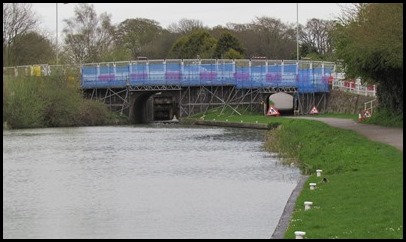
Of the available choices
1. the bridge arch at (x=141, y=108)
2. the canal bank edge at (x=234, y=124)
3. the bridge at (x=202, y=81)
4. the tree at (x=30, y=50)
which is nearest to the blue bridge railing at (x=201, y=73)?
the bridge at (x=202, y=81)

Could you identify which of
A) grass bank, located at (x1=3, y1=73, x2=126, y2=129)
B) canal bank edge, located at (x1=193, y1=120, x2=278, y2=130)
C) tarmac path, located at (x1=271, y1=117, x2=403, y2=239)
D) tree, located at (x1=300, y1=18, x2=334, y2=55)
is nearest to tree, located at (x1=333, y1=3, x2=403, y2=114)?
tarmac path, located at (x1=271, y1=117, x2=403, y2=239)

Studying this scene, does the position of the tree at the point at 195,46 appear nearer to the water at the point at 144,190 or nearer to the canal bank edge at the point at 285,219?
the water at the point at 144,190

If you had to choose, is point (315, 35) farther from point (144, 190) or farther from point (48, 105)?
point (144, 190)

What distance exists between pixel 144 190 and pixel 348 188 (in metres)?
6.27

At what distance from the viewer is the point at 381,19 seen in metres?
32.3

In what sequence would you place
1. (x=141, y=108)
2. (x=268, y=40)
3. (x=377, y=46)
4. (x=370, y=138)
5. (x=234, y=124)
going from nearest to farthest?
1. (x=370, y=138)
2. (x=377, y=46)
3. (x=234, y=124)
4. (x=141, y=108)
5. (x=268, y=40)

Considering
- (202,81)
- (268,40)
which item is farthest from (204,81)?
(268,40)

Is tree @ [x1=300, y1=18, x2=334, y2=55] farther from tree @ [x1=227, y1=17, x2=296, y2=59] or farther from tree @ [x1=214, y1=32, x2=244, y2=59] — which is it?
tree @ [x1=214, y1=32, x2=244, y2=59]

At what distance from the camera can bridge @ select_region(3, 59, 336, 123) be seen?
66.5 meters

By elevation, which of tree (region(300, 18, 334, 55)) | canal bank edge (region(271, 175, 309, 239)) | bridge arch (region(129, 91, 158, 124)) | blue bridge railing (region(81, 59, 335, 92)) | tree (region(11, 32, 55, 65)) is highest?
tree (region(300, 18, 334, 55))

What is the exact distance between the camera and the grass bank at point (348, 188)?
13805 millimetres

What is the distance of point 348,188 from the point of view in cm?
1841

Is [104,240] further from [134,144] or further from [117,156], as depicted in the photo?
[134,144]

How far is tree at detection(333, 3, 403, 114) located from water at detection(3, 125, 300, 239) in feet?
19.6
